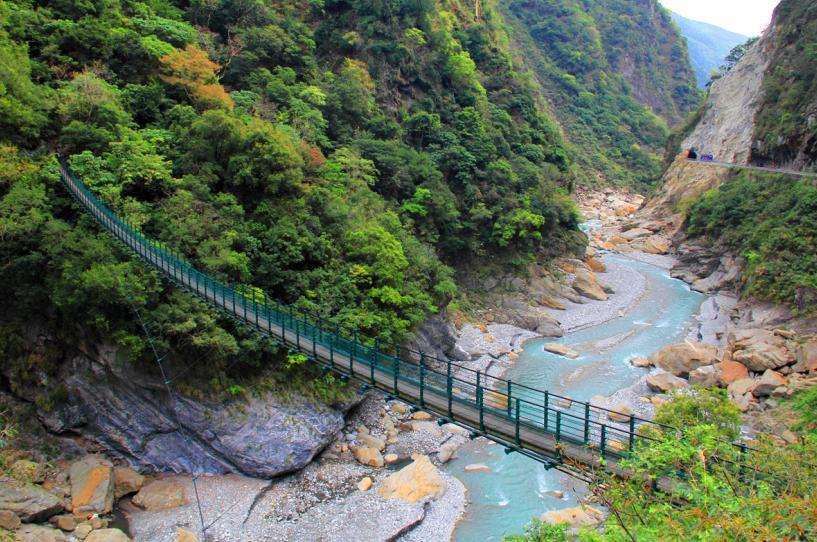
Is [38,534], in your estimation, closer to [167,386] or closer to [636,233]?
[167,386]

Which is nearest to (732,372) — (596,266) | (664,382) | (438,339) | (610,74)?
(664,382)

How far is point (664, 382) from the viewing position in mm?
19953

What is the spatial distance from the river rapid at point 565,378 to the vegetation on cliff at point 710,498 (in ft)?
21.1

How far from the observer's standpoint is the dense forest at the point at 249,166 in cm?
1434

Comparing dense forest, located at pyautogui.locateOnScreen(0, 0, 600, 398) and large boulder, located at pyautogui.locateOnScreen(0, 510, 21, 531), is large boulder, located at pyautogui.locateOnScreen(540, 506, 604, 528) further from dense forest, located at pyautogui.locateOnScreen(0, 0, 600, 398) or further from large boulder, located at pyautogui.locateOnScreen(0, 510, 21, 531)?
large boulder, located at pyautogui.locateOnScreen(0, 510, 21, 531)

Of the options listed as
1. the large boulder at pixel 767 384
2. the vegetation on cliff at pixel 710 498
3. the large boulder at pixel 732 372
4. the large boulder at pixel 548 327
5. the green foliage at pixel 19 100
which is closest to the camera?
the vegetation on cliff at pixel 710 498

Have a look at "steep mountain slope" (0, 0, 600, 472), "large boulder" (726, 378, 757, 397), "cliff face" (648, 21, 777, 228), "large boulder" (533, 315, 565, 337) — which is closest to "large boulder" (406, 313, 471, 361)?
"steep mountain slope" (0, 0, 600, 472)

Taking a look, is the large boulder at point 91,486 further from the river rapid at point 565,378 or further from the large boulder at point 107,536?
the river rapid at point 565,378

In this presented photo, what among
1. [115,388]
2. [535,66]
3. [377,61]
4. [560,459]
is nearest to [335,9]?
[377,61]

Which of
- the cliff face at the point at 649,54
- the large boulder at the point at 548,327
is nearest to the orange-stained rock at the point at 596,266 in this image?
the large boulder at the point at 548,327

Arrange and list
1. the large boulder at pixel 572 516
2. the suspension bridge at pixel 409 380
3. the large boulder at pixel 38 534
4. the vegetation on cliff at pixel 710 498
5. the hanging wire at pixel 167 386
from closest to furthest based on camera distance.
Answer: the vegetation on cliff at pixel 710 498, the suspension bridge at pixel 409 380, the large boulder at pixel 38 534, the large boulder at pixel 572 516, the hanging wire at pixel 167 386

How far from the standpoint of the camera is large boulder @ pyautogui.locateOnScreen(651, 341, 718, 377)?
69.8 ft

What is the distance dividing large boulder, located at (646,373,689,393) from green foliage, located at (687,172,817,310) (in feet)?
23.7

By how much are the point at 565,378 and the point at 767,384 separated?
6806 millimetres
